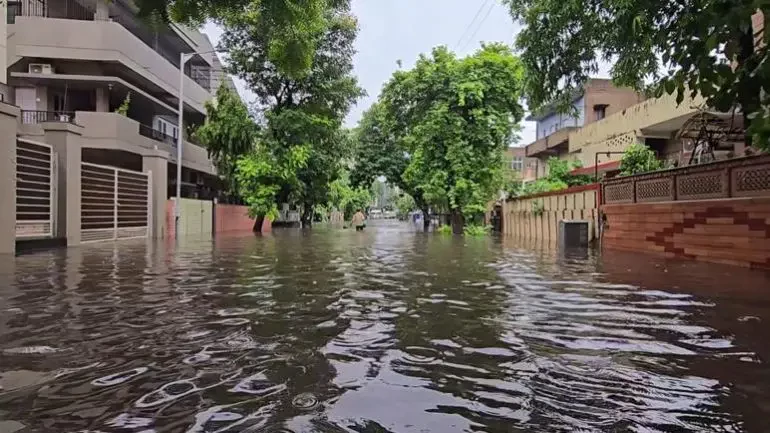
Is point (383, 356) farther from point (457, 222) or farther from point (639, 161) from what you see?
point (457, 222)

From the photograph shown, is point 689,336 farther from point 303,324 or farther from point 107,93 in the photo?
point 107,93

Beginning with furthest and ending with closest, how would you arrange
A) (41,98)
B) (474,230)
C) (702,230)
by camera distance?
(474,230), (41,98), (702,230)

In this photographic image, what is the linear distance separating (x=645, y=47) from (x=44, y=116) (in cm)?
2244

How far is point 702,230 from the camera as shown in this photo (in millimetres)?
11141

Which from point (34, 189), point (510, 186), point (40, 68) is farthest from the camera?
point (510, 186)

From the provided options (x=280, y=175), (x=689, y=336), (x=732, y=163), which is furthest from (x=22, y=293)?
(x=280, y=175)

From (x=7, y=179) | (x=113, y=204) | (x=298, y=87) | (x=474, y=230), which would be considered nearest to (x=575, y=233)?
(x=474, y=230)

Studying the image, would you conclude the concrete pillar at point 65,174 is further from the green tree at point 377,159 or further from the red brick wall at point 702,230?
the green tree at point 377,159

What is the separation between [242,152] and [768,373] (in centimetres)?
2916

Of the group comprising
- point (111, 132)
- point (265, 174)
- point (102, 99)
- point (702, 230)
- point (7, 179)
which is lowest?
point (702, 230)

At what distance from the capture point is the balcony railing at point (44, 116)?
74.3ft

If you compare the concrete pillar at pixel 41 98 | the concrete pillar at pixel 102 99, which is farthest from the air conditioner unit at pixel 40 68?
the concrete pillar at pixel 102 99

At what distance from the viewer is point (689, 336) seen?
4609mm

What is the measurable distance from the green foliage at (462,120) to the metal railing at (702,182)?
12.6 metres
